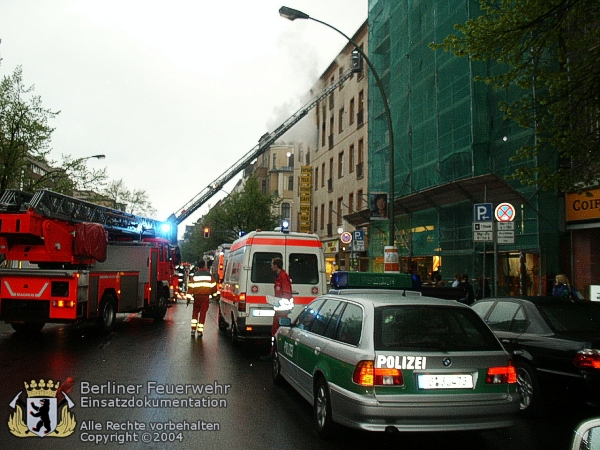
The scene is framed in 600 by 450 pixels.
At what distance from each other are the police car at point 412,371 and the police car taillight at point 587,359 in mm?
1243

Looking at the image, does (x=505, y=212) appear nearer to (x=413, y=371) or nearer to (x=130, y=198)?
(x=413, y=371)

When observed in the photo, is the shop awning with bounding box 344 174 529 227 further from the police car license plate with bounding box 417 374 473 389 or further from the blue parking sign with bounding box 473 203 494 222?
the police car license plate with bounding box 417 374 473 389

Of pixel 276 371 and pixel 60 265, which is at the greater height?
pixel 60 265

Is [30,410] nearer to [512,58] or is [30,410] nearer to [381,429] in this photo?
[381,429]

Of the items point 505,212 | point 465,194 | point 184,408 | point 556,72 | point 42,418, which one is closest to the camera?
point 42,418

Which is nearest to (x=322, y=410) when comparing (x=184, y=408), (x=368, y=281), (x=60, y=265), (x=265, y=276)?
(x=184, y=408)

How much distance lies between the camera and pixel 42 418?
611cm

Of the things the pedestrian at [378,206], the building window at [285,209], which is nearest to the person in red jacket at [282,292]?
the pedestrian at [378,206]

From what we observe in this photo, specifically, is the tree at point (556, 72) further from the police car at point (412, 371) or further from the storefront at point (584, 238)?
the police car at point (412, 371)

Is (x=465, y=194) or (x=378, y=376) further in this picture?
(x=465, y=194)

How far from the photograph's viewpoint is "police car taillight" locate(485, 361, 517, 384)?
5363mm

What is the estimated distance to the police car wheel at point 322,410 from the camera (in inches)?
226

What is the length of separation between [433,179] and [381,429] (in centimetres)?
1994

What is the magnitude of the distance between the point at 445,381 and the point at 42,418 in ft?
13.7
